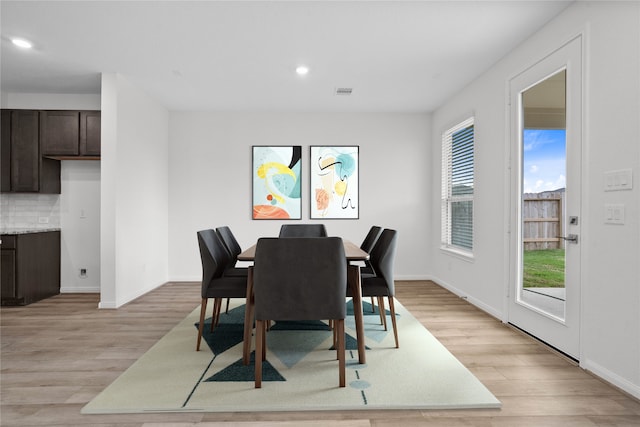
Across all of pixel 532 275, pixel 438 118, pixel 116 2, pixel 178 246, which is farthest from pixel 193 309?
pixel 438 118

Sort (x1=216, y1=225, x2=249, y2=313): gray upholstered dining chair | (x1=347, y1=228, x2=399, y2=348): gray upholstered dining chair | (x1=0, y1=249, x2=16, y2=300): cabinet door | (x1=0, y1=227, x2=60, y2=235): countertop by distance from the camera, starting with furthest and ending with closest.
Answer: (x1=0, y1=227, x2=60, y2=235): countertop < (x1=0, y1=249, x2=16, y2=300): cabinet door < (x1=216, y1=225, x2=249, y2=313): gray upholstered dining chair < (x1=347, y1=228, x2=399, y2=348): gray upholstered dining chair

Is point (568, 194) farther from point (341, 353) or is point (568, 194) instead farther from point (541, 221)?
point (341, 353)

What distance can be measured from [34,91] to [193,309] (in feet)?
11.6

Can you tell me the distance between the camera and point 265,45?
11.5 feet

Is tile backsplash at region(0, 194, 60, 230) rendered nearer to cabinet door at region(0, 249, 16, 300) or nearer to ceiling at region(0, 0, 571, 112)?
cabinet door at region(0, 249, 16, 300)

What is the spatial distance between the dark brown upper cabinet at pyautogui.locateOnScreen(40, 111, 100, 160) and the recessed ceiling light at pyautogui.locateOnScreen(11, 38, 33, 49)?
3.49 ft

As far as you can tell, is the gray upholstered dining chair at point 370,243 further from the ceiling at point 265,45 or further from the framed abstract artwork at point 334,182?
the framed abstract artwork at point 334,182

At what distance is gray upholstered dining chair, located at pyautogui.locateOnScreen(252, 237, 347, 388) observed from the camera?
2281mm

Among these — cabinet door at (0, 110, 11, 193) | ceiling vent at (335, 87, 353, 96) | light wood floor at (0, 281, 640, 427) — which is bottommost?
light wood floor at (0, 281, 640, 427)

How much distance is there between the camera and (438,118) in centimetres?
566

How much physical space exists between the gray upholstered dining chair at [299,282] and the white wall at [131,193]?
2685 millimetres

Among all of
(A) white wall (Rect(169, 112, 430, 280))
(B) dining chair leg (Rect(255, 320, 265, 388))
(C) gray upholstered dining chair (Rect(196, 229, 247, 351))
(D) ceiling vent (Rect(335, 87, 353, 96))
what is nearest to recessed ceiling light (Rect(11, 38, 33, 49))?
(A) white wall (Rect(169, 112, 430, 280))

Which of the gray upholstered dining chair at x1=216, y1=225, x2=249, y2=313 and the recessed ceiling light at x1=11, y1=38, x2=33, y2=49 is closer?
the recessed ceiling light at x1=11, y1=38, x2=33, y2=49

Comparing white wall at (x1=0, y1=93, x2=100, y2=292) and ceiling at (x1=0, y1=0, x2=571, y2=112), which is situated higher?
ceiling at (x1=0, y1=0, x2=571, y2=112)
